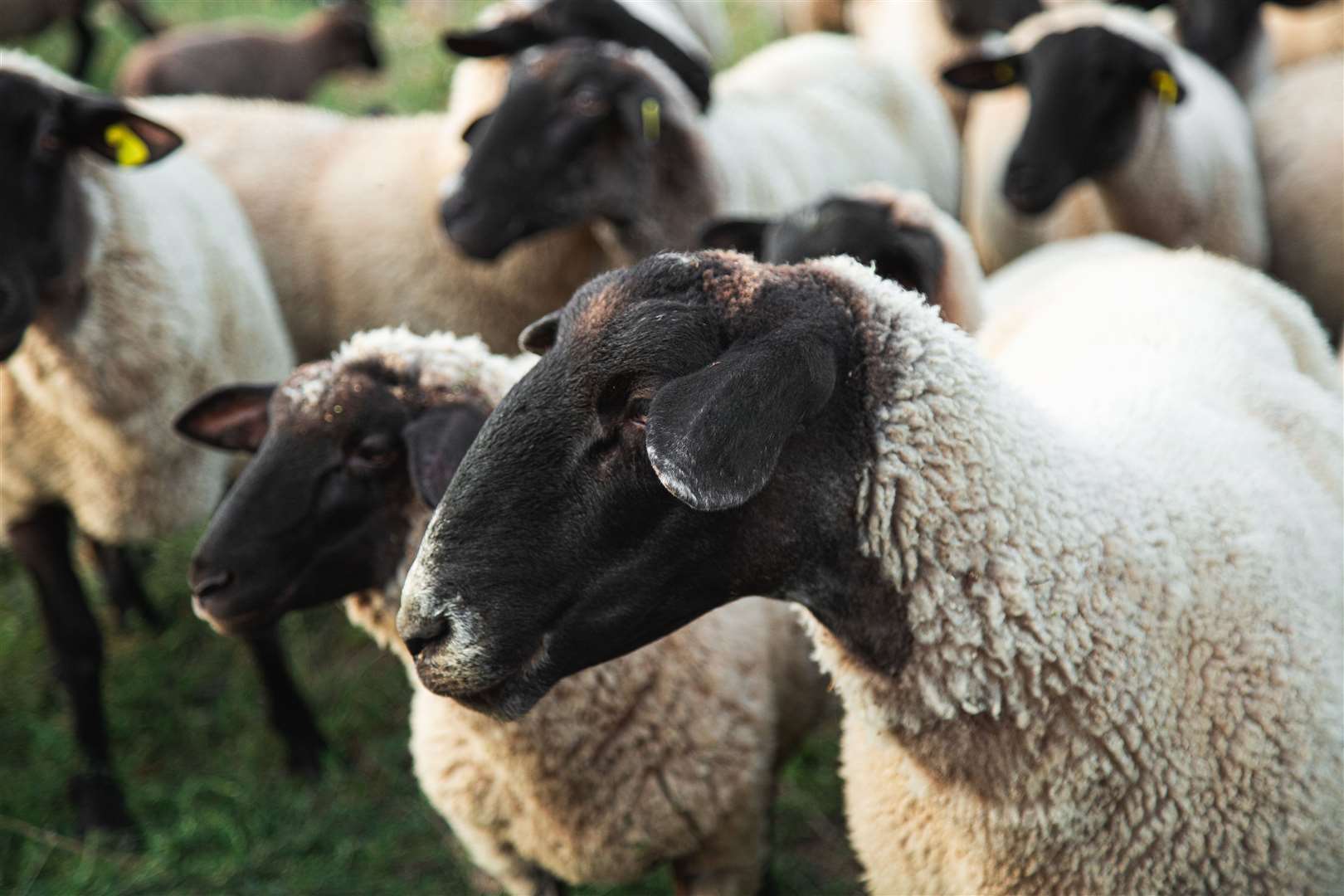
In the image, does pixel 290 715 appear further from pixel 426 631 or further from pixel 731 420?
pixel 731 420

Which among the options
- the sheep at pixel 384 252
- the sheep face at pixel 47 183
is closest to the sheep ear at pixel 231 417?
the sheep face at pixel 47 183

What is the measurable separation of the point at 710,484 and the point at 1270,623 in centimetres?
96

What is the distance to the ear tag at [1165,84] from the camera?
387 cm

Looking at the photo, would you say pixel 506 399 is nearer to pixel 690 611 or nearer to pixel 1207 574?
pixel 690 611

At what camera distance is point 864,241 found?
295cm

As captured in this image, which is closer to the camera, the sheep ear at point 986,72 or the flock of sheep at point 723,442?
the flock of sheep at point 723,442

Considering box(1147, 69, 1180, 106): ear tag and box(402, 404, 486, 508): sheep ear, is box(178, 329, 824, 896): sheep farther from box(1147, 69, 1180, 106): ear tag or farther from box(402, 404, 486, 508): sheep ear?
box(1147, 69, 1180, 106): ear tag

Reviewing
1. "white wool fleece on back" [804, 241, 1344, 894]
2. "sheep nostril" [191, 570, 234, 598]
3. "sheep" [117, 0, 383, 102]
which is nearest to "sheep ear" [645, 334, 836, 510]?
"white wool fleece on back" [804, 241, 1344, 894]

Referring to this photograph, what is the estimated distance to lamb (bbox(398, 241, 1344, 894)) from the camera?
157 centimetres

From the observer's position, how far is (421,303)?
4199 millimetres

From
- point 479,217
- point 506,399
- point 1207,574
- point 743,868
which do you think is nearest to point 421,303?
point 479,217

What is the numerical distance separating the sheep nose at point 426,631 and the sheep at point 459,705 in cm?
60

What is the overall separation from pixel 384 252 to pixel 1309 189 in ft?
10.3

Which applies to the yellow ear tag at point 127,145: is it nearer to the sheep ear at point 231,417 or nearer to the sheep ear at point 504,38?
the sheep ear at point 231,417
